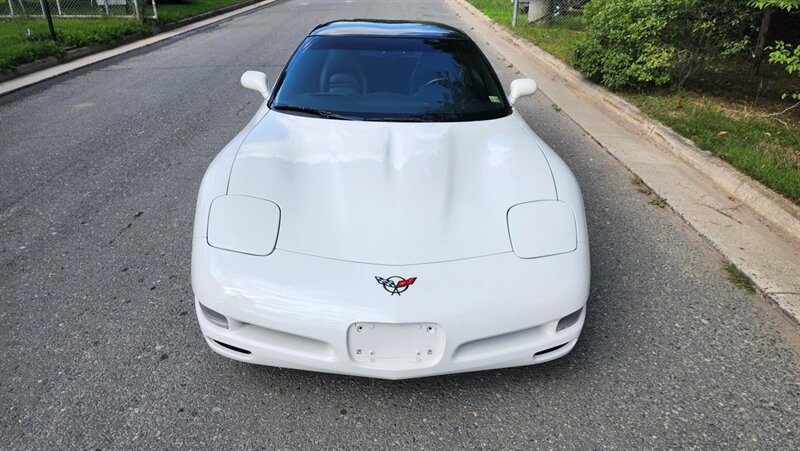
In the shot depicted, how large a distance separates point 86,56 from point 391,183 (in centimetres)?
1035

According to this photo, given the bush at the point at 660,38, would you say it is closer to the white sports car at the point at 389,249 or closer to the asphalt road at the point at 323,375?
the asphalt road at the point at 323,375

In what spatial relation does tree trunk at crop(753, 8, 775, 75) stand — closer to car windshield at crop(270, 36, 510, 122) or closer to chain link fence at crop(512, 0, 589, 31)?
chain link fence at crop(512, 0, 589, 31)

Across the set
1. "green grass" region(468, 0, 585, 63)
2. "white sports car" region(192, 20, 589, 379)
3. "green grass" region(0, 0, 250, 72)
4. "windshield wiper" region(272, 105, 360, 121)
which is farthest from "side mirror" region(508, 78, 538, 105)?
"green grass" region(0, 0, 250, 72)

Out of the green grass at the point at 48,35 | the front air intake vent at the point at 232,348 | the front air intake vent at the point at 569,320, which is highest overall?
the green grass at the point at 48,35

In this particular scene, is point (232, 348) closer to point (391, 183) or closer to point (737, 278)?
point (391, 183)

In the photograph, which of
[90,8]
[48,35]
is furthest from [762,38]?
[90,8]

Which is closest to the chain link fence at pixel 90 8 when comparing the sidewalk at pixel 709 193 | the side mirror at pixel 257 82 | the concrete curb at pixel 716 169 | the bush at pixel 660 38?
the bush at pixel 660 38

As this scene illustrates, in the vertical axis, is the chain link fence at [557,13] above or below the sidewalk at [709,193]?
above

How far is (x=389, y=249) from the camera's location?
2.18m

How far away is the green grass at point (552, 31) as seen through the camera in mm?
10078

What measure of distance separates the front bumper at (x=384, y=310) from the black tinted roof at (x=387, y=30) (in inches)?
79.4

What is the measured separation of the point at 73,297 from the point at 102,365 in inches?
27.5

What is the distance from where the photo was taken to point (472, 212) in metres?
2.39

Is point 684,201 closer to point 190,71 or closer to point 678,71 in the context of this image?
point 678,71
